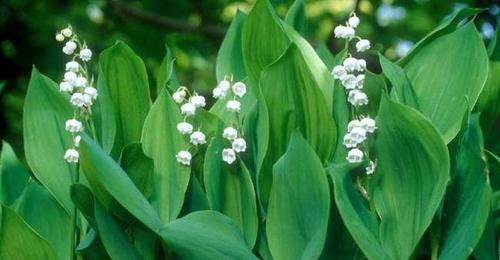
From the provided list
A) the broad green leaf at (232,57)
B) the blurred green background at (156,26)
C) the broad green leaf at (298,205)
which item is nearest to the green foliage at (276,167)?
the broad green leaf at (298,205)

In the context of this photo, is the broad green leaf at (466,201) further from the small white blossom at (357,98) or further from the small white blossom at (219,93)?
the small white blossom at (219,93)

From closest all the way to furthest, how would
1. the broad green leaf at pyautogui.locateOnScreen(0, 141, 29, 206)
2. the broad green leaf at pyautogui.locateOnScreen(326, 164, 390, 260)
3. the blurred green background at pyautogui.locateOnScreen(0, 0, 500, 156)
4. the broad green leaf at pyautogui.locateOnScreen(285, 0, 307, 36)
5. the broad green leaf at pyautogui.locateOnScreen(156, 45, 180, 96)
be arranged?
the broad green leaf at pyautogui.locateOnScreen(326, 164, 390, 260)
the broad green leaf at pyautogui.locateOnScreen(156, 45, 180, 96)
the broad green leaf at pyautogui.locateOnScreen(0, 141, 29, 206)
the broad green leaf at pyautogui.locateOnScreen(285, 0, 307, 36)
the blurred green background at pyautogui.locateOnScreen(0, 0, 500, 156)

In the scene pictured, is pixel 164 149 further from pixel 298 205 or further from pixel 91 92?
pixel 298 205

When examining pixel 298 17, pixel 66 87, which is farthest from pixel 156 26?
pixel 66 87

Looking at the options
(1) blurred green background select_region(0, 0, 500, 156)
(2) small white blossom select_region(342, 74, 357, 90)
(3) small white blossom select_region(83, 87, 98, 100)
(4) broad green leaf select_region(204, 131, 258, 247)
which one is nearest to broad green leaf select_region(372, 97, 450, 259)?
(2) small white blossom select_region(342, 74, 357, 90)

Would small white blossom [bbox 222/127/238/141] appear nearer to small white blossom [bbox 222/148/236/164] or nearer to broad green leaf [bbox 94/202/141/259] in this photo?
small white blossom [bbox 222/148/236/164]
